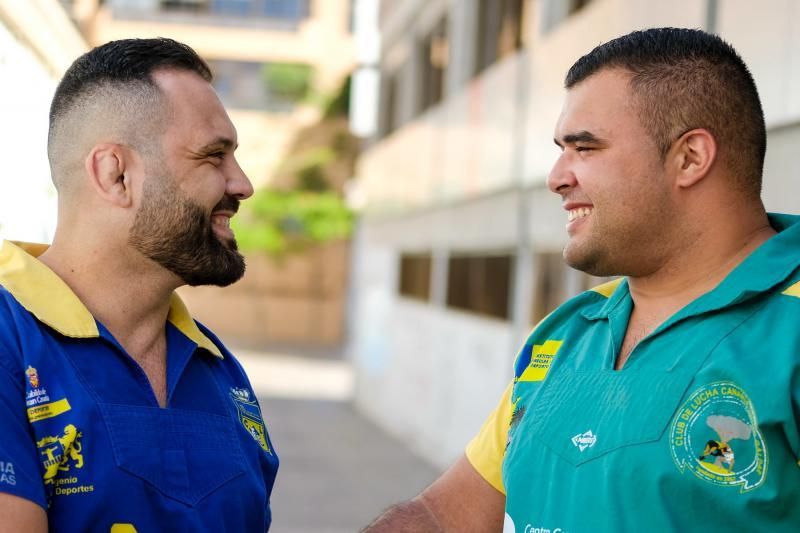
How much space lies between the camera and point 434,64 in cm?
1366

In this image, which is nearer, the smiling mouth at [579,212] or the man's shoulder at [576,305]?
the smiling mouth at [579,212]

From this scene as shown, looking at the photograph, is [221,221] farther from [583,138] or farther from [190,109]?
[583,138]

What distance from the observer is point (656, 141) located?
2457 mm

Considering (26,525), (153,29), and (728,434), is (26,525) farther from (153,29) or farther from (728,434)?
(153,29)

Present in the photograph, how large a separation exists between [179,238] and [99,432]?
0.50m

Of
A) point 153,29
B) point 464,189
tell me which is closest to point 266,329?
point 153,29

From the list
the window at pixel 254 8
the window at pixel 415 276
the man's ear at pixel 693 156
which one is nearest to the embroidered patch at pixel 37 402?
the man's ear at pixel 693 156

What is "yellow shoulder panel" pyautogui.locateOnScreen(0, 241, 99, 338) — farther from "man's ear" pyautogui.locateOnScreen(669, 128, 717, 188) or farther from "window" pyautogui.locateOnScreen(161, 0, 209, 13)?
"window" pyautogui.locateOnScreen(161, 0, 209, 13)

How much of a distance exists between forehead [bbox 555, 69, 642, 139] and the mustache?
81cm

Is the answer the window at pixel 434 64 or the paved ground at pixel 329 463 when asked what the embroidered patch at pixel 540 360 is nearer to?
the paved ground at pixel 329 463

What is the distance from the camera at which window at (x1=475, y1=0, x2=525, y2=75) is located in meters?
9.91

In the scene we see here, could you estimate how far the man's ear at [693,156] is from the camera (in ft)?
7.83

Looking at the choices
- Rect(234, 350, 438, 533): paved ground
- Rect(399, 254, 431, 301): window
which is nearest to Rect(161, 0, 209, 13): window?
Rect(234, 350, 438, 533): paved ground

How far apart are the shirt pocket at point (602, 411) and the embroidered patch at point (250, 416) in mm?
662
